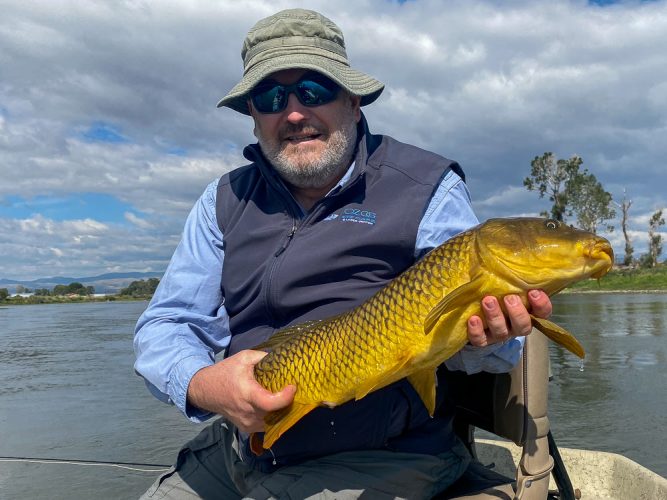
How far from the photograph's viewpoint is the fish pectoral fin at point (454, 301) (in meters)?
1.96

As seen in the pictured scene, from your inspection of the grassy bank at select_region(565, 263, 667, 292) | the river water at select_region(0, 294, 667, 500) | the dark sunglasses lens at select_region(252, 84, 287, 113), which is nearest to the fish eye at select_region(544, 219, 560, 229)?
the dark sunglasses lens at select_region(252, 84, 287, 113)

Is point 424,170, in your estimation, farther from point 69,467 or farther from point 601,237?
point 69,467

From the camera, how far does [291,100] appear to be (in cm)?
311

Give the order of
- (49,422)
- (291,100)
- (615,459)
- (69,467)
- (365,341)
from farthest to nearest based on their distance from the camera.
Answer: (49,422)
(69,467)
(615,459)
(291,100)
(365,341)

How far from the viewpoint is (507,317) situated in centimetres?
209

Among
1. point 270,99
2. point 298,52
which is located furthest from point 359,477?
point 298,52

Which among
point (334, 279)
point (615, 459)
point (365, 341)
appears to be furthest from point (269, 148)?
point (615, 459)

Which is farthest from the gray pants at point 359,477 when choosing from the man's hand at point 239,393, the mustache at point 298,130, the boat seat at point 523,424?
the mustache at point 298,130

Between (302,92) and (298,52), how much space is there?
0.66ft

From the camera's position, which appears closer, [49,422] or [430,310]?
[430,310]

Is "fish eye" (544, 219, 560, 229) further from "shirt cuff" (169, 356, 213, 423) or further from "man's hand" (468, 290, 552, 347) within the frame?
"shirt cuff" (169, 356, 213, 423)

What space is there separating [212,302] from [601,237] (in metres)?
1.96

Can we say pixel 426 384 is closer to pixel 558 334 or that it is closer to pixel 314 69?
pixel 558 334

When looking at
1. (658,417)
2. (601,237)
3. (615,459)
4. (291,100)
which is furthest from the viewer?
(658,417)
